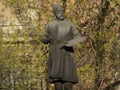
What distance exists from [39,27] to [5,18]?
112 inches

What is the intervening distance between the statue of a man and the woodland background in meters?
5.63

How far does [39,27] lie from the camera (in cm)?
1634

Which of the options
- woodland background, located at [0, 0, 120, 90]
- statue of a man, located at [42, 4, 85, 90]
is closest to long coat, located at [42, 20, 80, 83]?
statue of a man, located at [42, 4, 85, 90]

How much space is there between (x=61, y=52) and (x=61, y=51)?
2cm

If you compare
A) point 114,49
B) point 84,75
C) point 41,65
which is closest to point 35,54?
point 41,65

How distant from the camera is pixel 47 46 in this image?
16.1 metres

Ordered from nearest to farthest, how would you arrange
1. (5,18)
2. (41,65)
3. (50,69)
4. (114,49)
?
(50,69) < (41,65) < (114,49) < (5,18)

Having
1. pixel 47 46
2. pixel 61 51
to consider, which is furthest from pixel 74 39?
pixel 47 46

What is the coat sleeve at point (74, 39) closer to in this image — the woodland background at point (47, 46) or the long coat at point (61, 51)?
the long coat at point (61, 51)

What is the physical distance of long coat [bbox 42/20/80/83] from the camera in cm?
1011

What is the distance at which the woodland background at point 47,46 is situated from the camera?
1634 cm

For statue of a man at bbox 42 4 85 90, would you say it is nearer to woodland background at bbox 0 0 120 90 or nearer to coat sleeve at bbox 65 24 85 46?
coat sleeve at bbox 65 24 85 46

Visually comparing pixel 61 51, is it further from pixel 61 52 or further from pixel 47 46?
pixel 47 46

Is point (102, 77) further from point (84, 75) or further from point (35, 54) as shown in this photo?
point (35, 54)
